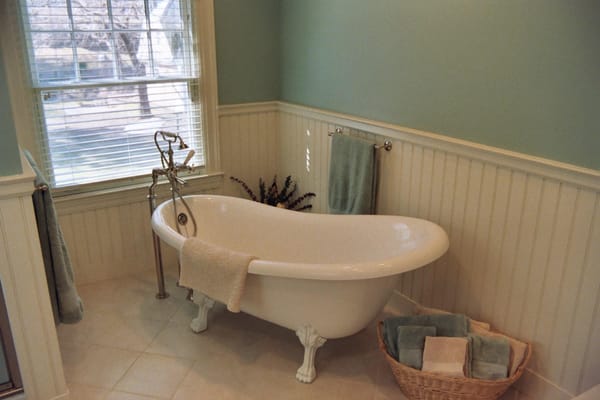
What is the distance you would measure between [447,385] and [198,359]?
3.89 ft

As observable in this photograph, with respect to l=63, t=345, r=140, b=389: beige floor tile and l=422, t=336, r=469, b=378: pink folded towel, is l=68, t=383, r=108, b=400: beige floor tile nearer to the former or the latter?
l=63, t=345, r=140, b=389: beige floor tile

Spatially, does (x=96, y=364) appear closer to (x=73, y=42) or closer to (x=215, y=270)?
(x=215, y=270)

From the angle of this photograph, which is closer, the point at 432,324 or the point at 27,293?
the point at 27,293

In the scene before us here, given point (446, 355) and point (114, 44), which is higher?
point (114, 44)

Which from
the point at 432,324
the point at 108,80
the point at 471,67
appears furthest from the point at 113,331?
the point at 471,67

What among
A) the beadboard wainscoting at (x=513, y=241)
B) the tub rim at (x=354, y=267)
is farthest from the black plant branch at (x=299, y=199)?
the tub rim at (x=354, y=267)

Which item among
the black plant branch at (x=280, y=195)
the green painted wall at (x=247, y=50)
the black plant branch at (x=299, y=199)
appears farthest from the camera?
the black plant branch at (x=280, y=195)

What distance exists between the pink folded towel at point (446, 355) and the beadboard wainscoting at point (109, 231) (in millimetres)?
1957

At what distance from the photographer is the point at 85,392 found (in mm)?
2252

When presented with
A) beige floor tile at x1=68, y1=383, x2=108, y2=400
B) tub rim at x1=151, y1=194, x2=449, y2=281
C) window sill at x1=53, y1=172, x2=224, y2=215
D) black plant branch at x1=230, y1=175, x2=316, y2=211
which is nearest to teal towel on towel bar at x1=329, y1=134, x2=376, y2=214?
black plant branch at x1=230, y1=175, x2=316, y2=211

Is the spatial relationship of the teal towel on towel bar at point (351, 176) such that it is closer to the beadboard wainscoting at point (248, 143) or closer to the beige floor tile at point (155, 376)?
the beadboard wainscoting at point (248, 143)

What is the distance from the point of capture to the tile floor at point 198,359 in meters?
2.27

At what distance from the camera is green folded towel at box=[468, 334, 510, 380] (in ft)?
6.87

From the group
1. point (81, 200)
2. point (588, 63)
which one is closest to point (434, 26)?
point (588, 63)
